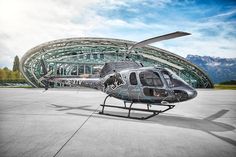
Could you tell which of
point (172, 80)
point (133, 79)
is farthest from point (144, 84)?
point (172, 80)

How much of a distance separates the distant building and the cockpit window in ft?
64.9

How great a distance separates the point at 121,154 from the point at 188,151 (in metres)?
1.21

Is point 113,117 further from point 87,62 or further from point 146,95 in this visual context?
point 87,62

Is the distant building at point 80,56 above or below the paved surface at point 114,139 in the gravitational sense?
above

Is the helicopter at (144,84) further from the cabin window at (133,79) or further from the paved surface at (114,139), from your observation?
the paved surface at (114,139)

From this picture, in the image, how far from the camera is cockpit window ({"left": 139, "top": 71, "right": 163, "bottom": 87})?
594 cm

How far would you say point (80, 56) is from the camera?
2905 cm

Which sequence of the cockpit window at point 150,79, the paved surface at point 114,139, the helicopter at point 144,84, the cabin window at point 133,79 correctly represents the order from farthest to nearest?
the cabin window at point 133,79
the cockpit window at point 150,79
the helicopter at point 144,84
the paved surface at point 114,139

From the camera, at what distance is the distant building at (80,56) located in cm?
2742

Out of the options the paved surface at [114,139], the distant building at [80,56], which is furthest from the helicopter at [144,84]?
the distant building at [80,56]

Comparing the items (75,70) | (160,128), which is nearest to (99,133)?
(160,128)

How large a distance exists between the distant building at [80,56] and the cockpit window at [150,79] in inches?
779

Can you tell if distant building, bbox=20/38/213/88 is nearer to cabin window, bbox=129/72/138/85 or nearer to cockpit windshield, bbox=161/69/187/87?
cabin window, bbox=129/72/138/85

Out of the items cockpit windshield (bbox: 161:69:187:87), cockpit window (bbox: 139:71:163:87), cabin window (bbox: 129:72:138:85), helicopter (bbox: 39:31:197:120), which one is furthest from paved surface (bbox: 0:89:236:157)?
cabin window (bbox: 129:72:138:85)
